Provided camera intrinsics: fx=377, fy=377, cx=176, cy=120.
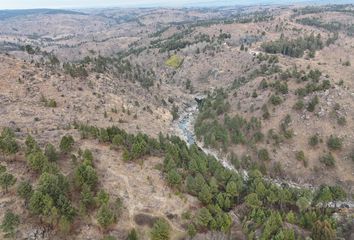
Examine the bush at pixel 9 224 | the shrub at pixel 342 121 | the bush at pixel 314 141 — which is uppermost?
the bush at pixel 9 224

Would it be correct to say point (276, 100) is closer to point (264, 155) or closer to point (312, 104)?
point (312, 104)

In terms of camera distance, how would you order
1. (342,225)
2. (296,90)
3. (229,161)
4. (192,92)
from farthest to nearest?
(192,92), (296,90), (229,161), (342,225)

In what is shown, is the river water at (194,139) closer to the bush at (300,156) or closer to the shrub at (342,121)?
the bush at (300,156)

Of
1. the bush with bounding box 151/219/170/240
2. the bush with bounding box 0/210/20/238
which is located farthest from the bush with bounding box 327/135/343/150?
the bush with bounding box 0/210/20/238

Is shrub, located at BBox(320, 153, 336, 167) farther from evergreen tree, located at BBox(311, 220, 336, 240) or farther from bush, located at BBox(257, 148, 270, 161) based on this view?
evergreen tree, located at BBox(311, 220, 336, 240)

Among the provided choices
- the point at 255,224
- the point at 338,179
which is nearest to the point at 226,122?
the point at 338,179

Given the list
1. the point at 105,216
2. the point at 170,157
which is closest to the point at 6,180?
the point at 105,216

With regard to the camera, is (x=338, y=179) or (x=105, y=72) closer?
(x=338, y=179)

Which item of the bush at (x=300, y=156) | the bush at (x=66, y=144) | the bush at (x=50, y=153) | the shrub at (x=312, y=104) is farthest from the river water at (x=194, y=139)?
the bush at (x=50, y=153)

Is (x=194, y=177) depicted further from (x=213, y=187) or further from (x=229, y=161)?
(x=229, y=161)
